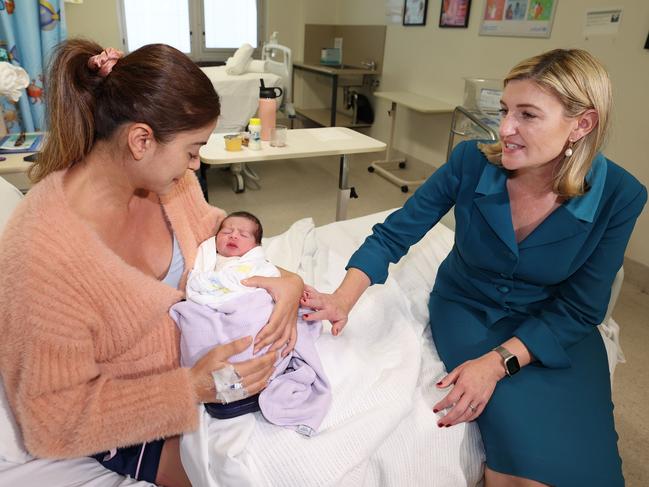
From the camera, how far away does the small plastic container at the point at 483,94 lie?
2.99 m

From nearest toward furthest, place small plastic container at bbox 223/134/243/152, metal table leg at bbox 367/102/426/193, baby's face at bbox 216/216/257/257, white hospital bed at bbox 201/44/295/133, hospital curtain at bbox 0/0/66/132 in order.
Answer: baby's face at bbox 216/216/257/257 → small plastic container at bbox 223/134/243/152 → hospital curtain at bbox 0/0/66/132 → white hospital bed at bbox 201/44/295/133 → metal table leg at bbox 367/102/426/193

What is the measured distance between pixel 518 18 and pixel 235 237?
3104 millimetres

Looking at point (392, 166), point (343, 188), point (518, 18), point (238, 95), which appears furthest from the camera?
point (392, 166)

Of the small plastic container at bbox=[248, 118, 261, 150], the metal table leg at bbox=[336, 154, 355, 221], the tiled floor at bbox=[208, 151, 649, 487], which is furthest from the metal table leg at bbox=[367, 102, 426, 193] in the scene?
the small plastic container at bbox=[248, 118, 261, 150]

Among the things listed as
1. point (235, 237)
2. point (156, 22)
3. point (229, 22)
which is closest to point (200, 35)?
point (229, 22)

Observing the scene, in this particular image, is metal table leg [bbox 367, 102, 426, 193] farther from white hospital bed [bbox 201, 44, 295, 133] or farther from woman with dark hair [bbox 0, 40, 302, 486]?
woman with dark hair [bbox 0, 40, 302, 486]

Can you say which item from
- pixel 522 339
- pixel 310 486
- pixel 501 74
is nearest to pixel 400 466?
pixel 310 486

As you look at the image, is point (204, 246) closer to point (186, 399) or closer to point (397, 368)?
point (186, 399)

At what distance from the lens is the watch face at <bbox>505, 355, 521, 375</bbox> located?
1.15m

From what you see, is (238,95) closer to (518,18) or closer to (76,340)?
(518,18)

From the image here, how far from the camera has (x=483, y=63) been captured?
12.1 ft

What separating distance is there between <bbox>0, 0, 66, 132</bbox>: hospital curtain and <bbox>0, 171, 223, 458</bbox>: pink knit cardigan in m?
2.58

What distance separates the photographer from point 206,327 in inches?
39.6

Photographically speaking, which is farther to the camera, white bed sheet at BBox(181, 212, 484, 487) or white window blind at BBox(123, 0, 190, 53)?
white window blind at BBox(123, 0, 190, 53)
